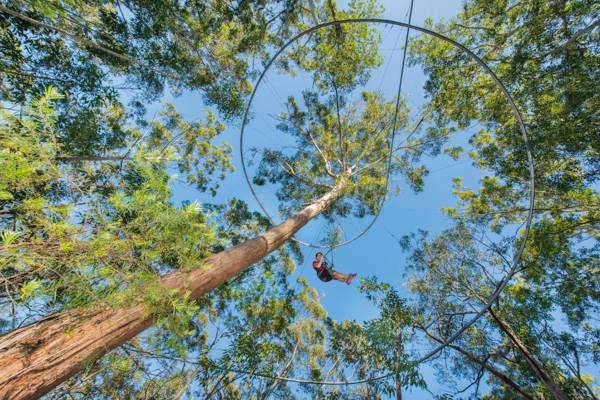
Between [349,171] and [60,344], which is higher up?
[349,171]

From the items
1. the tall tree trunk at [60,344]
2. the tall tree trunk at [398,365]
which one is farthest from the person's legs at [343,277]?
the tall tree trunk at [60,344]

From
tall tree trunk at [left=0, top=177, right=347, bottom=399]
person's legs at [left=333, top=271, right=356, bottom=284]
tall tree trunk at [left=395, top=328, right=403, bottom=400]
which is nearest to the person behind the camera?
tall tree trunk at [left=0, top=177, right=347, bottom=399]

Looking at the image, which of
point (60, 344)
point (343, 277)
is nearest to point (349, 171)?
point (343, 277)

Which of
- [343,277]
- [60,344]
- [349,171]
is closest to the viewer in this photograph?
[60,344]

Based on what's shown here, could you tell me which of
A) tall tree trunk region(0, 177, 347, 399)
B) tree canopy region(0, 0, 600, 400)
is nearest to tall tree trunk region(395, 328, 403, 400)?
tree canopy region(0, 0, 600, 400)

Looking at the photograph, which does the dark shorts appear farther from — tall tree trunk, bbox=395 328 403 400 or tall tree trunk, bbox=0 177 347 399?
tall tree trunk, bbox=0 177 347 399

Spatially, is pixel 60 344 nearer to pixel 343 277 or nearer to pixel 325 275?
pixel 325 275

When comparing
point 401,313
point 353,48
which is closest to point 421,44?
point 353,48

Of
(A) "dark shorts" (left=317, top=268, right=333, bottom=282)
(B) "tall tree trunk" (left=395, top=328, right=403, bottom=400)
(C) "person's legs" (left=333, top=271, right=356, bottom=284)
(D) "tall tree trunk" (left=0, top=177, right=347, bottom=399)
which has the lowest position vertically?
(B) "tall tree trunk" (left=395, top=328, right=403, bottom=400)

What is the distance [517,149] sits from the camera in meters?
7.95

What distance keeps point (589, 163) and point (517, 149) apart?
1.54 m

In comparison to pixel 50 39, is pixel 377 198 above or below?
below

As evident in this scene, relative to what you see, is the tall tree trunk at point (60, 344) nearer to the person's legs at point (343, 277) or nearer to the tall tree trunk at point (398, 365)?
the tall tree trunk at point (398, 365)

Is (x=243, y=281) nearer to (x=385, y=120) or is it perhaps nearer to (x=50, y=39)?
(x=50, y=39)
